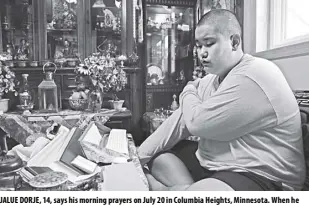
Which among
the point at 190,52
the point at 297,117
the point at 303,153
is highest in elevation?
the point at 190,52

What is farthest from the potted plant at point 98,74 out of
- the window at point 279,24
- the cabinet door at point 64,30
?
the window at point 279,24

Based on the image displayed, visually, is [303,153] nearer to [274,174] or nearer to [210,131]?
[274,174]

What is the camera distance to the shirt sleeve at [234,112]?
0.68m

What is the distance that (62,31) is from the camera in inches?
88.3

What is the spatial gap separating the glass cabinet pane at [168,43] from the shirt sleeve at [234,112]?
1.59 metres

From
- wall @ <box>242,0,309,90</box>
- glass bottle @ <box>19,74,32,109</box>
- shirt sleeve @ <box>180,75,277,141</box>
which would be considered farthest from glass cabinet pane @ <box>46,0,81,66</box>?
shirt sleeve @ <box>180,75,277,141</box>

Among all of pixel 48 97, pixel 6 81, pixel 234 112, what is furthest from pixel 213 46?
pixel 6 81

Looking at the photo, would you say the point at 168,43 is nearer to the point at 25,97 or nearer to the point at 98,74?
the point at 98,74

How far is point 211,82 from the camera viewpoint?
0.90 metres

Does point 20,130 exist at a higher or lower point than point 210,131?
lower

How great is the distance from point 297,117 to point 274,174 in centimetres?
16

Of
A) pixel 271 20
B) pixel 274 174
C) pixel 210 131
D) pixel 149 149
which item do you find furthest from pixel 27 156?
pixel 271 20

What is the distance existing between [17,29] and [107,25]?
2.31 ft

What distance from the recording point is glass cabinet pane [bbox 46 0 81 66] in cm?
220
